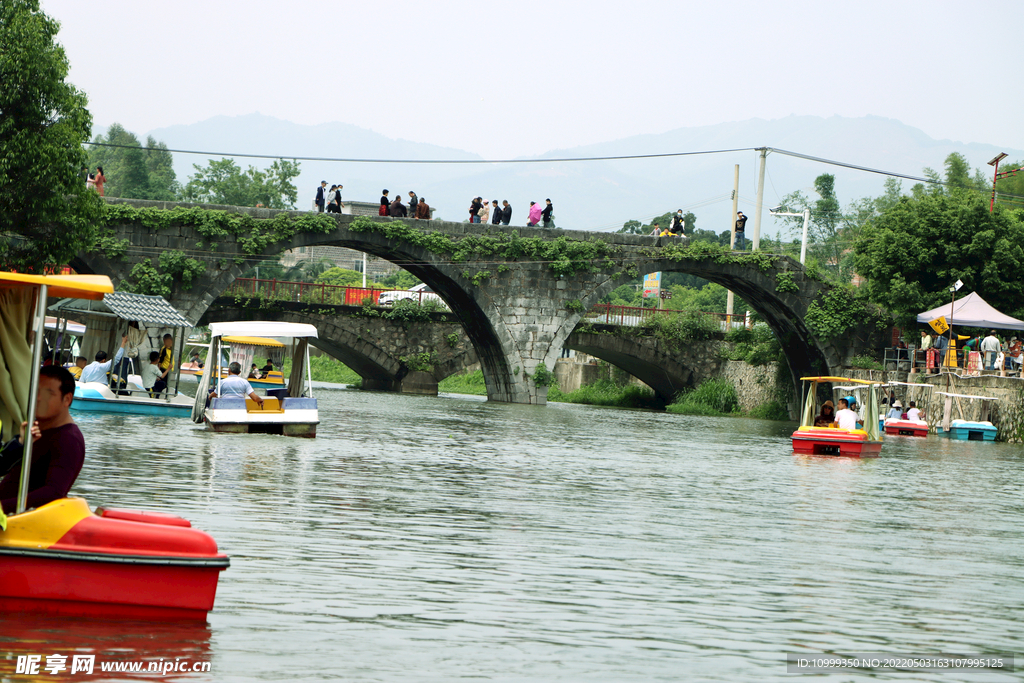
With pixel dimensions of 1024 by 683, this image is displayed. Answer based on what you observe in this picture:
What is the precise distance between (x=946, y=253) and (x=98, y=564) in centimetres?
3346

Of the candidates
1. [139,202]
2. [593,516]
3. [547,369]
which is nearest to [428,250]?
[547,369]

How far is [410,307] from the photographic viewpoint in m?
41.7

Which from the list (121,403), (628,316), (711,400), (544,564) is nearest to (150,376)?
(121,403)

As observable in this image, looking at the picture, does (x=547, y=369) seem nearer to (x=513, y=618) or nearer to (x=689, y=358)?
(x=689, y=358)

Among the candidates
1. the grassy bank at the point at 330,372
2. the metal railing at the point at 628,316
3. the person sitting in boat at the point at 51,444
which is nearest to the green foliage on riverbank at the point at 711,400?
the metal railing at the point at 628,316

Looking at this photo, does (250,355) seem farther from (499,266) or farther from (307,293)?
(499,266)

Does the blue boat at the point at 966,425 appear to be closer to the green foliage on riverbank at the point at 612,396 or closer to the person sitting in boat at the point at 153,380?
the green foliage on riverbank at the point at 612,396

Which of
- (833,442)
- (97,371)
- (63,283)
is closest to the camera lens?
(63,283)

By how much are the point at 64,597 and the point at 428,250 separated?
91.9 feet

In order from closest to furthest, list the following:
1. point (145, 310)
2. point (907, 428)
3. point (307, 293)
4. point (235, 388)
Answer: point (235, 388)
point (145, 310)
point (907, 428)
point (307, 293)

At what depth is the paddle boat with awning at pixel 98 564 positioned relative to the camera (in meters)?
5.34

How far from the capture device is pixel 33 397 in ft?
18.9

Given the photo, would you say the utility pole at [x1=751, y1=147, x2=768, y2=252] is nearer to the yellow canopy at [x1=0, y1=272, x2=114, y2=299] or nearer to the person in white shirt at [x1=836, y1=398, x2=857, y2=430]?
the person in white shirt at [x1=836, y1=398, x2=857, y2=430]

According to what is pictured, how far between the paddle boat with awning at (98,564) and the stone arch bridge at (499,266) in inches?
984
